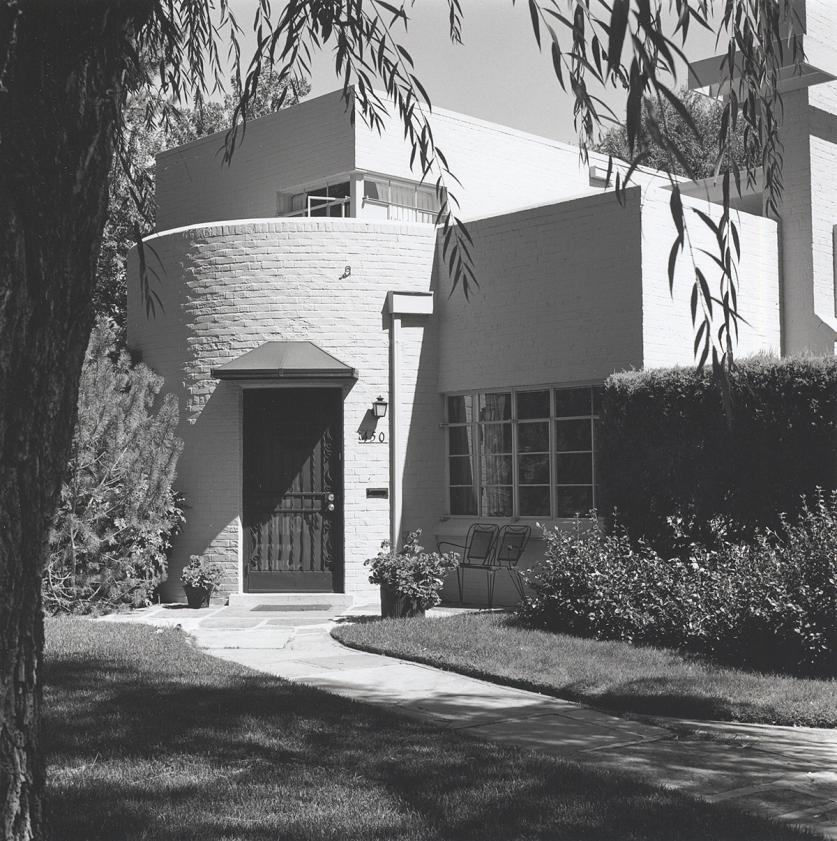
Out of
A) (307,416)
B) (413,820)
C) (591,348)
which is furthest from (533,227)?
(413,820)

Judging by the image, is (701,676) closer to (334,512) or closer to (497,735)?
(497,735)

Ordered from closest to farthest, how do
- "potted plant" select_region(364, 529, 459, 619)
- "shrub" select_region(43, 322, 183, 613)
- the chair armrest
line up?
"potted plant" select_region(364, 529, 459, 619)
"shrub" select_region(43, 322, 183, 613)
the chair armrest

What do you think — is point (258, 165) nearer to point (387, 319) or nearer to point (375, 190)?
point (375, 190)

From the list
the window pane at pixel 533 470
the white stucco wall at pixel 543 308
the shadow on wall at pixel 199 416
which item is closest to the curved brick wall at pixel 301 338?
the shadow on wall at pixel 199 416

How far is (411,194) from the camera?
58.3 feet

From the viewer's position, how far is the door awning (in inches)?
553

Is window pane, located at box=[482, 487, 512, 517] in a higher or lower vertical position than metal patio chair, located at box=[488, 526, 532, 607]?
higher

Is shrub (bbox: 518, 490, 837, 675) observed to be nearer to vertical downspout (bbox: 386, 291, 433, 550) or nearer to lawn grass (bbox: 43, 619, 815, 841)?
vertical downspout (bbox: 386, 291, 433, 550)

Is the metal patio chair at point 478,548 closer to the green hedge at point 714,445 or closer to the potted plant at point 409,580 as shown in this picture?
the potted plant at point 409,580

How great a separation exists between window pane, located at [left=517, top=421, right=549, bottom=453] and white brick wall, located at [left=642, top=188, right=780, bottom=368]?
1.88 meters

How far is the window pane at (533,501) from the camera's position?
46.1 feet

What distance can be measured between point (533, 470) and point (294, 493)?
3.18 meters

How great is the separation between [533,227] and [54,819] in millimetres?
Result: 10510

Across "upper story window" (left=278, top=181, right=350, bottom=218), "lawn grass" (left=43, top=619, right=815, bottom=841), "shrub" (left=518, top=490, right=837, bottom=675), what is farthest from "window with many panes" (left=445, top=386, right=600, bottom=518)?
"lawn grass" (left=43, top=619, right=815, bottom=841)
